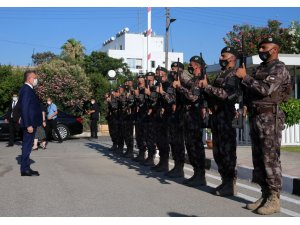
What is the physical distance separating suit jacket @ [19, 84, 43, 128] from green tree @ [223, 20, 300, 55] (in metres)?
20.1

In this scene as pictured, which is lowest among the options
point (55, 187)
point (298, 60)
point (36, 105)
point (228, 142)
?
point (55, 187)

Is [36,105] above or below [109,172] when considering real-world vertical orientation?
above

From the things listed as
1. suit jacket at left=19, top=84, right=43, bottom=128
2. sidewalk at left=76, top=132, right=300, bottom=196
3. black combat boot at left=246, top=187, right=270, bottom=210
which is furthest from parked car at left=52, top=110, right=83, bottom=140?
black combat boot at left=246, top=187, right=270, bottom=210

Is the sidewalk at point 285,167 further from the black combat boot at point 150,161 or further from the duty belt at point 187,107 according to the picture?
the duty belt at point 187,107

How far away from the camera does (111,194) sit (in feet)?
22.9

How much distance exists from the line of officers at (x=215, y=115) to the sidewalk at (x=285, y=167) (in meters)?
1.01

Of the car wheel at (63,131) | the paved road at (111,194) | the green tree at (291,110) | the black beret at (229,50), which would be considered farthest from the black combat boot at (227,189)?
the car wheel at (63,131)

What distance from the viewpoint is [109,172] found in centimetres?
959

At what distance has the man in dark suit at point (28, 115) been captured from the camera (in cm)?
880

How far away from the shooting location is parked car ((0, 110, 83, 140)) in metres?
19.1

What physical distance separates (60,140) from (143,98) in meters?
8.57

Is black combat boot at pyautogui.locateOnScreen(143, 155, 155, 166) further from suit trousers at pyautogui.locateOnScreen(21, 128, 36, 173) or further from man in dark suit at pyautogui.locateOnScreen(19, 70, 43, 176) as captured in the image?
suit trousers at pyautogui.locateOnScreen(21, 128, 36, 173)

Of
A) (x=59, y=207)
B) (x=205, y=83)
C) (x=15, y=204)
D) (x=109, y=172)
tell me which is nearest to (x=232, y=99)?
(x=205, y=83)

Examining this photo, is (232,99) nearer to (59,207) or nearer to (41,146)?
(59,207)
